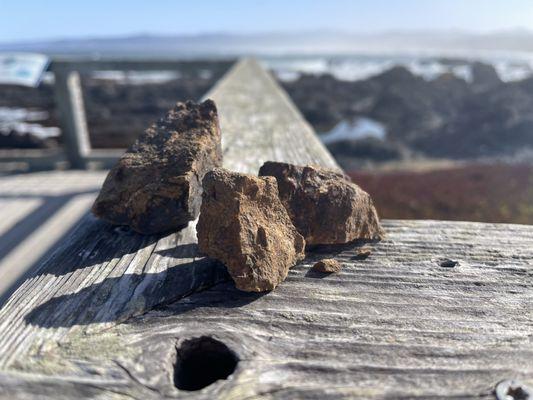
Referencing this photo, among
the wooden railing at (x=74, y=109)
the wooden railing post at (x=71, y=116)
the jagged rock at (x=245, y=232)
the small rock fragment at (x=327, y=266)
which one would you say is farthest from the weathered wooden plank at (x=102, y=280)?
the wooden railing post at (x=71, y=116)

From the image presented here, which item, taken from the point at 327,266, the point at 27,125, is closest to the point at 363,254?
the point at 327,266

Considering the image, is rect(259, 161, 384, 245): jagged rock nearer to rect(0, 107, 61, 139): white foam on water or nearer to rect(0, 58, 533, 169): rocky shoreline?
rect(0, 58, 533, 169): rocky shoreline

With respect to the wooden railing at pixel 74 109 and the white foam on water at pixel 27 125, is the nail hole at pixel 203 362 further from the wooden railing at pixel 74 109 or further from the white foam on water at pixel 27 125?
the white foam on water at pixel 27 125

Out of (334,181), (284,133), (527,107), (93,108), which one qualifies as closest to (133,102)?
(93,108)

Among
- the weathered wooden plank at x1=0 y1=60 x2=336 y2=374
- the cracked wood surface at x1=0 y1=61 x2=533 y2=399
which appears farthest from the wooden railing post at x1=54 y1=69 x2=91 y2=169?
the cracked wood surface at x1=0 y1=61 x2=533 y2=399

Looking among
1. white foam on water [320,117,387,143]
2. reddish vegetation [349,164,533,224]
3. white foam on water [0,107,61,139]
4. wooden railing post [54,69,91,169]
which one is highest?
wooden railing post [54,69,91,169]

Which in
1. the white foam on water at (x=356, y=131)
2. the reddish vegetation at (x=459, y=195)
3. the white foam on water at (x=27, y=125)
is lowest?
the white foam on water at (x=356, y=131)

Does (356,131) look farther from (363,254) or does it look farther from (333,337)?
(333,337)
